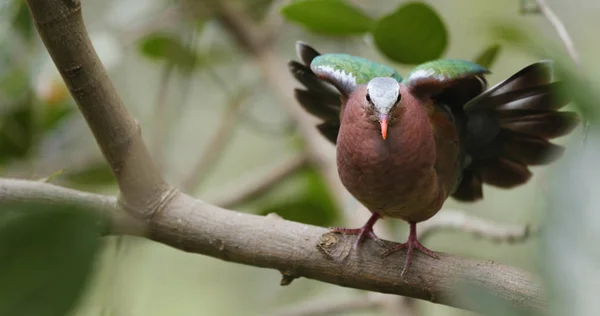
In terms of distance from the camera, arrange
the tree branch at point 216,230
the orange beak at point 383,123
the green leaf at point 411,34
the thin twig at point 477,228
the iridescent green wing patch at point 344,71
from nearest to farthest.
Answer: the tree branch at point 216,230
the orange beak at point 383,123
the iridescent green wing patch at point 344,71
the green leaf at point 411,34
the thin twig at point 477,228

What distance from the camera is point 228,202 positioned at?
2.57 meters

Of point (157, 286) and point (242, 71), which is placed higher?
point (242, 71)

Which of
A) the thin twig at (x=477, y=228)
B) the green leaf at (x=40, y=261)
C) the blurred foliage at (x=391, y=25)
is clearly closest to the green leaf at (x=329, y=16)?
the blurred foliage at (x=391, y=25)

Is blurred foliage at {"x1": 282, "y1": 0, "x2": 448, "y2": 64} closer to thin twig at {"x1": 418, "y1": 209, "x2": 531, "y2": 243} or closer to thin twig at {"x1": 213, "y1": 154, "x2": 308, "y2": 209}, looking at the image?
thin twig at {"x1": 418, "y1": 209, "x2": 531, "y2": 243}

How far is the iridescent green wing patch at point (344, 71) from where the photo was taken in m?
1.38

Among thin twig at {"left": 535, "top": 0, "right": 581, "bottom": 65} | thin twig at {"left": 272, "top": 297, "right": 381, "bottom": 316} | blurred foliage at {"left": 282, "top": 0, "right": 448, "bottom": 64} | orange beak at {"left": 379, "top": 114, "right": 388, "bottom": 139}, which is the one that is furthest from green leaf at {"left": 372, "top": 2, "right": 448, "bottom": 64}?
thin twig at {"left": 272, "top": 297, "right": 381, "bottom": 316}

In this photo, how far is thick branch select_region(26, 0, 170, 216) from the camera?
1022 millimetres

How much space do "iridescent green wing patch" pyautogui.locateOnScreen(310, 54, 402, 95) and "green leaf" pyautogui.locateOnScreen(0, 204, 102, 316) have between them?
94cm

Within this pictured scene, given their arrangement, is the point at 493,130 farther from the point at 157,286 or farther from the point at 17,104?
the point at 157,286

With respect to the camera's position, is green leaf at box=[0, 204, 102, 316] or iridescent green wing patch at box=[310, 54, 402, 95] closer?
green leaf at box=[0, 204, 102, 316]

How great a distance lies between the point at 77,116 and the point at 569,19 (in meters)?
1.92

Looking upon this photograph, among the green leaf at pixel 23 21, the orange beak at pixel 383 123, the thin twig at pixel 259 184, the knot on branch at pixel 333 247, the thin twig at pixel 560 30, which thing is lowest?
the thin twig at pixel 259 184

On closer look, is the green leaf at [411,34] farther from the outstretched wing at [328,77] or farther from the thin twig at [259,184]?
the thin twig at [259,184]

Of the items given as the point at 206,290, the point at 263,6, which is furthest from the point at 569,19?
the point at 206,290
